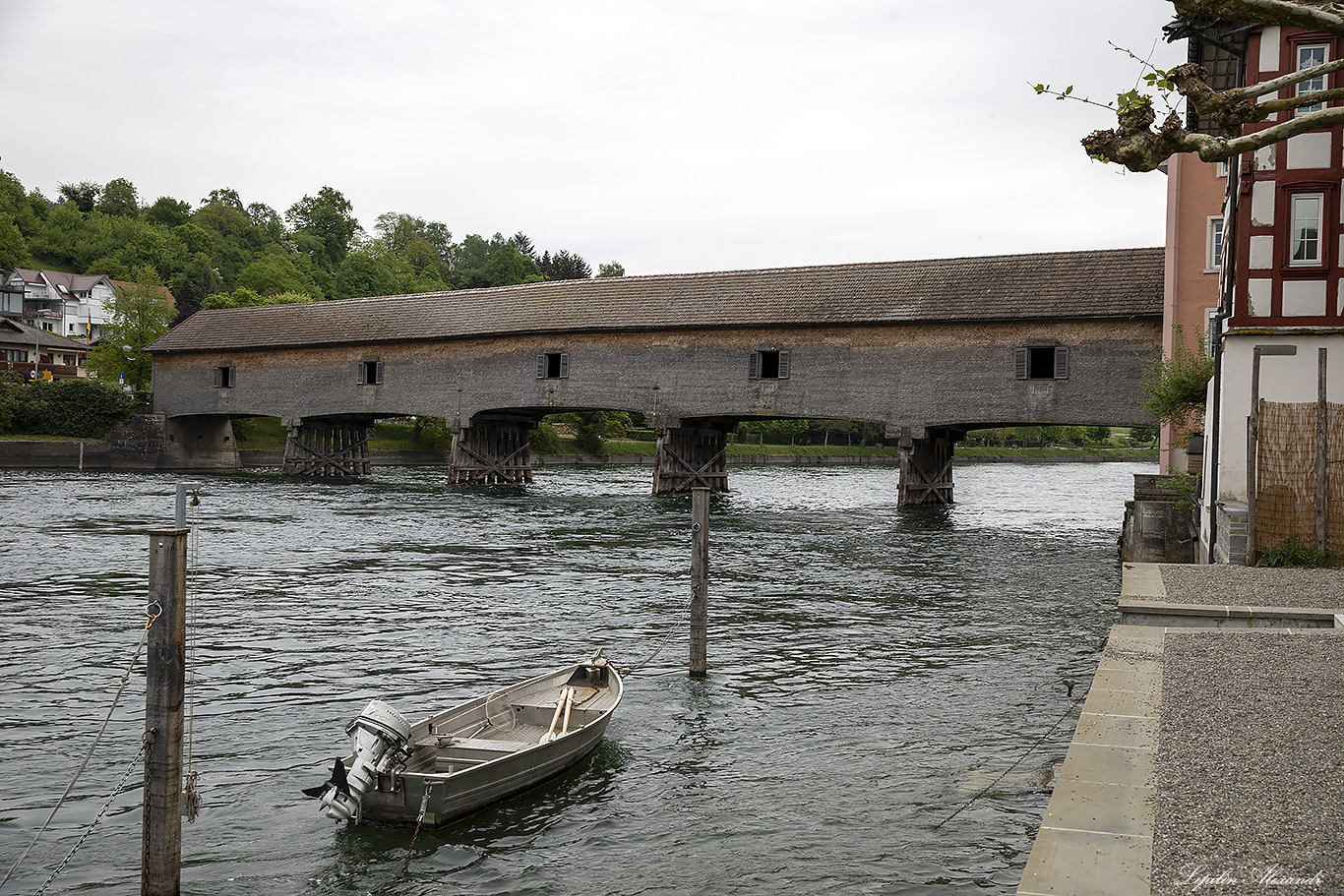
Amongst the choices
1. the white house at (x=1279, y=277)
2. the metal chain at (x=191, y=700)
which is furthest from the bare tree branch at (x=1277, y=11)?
the white house at (x=1279, y=277)

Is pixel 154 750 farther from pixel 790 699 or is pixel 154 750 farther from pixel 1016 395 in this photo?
pixel 1016 395

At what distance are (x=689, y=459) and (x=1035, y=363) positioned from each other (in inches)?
538

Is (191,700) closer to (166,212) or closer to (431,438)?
(431,438)

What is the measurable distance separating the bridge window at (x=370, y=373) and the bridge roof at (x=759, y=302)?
44.7 inches

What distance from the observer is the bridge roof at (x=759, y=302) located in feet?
105

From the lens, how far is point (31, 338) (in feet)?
245

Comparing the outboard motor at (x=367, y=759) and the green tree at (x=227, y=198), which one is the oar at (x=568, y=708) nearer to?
the outboard motor at (x=367, y=759)

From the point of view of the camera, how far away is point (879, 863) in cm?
698

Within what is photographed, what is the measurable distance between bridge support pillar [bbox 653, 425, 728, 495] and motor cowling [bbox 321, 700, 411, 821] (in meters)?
30.9

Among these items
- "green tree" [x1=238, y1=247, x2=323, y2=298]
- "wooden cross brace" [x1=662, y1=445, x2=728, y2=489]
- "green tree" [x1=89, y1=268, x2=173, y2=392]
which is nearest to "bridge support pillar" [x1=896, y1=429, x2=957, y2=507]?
"wooden cross brace" [x1=662, y1=445, x2=728, y2=489]

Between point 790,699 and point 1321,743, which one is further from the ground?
Answer: point 1321,743

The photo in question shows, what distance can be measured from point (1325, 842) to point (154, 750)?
231 inches

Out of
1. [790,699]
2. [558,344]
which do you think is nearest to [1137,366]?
[558,344]

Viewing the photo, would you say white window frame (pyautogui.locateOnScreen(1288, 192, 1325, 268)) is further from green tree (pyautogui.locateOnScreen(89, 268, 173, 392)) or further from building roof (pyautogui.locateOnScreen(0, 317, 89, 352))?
building roof (pyautogui.locateOnScreen(0, 317, 89, 352))
